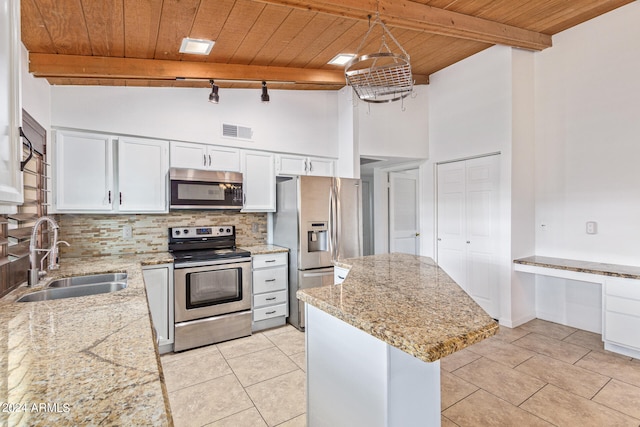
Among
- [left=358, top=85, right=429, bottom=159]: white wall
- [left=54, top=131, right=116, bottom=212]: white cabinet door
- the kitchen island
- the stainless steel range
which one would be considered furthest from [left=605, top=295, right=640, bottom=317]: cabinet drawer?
[left=54, top=131, right=116, bottom=212]: white cabinet door

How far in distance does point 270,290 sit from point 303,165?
165cm

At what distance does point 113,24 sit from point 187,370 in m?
2.75

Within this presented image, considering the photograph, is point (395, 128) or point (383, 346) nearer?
point (383, 346)

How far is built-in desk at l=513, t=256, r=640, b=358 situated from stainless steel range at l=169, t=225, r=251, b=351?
3334 millimetres

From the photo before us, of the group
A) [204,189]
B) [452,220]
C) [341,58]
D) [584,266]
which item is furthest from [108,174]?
[584,266]

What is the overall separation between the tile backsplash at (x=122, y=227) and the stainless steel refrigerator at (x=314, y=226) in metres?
0.66

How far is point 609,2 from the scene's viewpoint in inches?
121

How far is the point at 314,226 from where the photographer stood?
12.2ft

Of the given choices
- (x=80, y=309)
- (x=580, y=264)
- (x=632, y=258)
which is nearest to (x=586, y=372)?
(x=580, y=264)

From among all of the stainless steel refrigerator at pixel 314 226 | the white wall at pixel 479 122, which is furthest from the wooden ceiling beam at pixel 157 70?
the white wall at pixel 479 122

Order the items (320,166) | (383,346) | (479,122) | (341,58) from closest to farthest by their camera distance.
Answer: (383,346), (341,58), (479,122), (320,166)

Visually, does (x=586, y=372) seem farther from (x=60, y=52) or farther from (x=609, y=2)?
(x=60, y=52)

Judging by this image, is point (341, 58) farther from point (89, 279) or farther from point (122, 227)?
point (89, 279)

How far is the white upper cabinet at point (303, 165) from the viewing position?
406 centimetres
